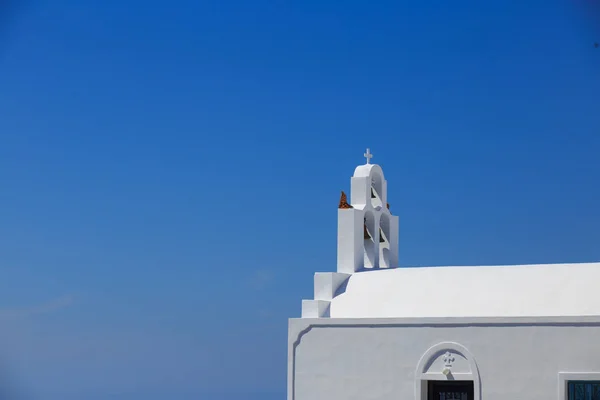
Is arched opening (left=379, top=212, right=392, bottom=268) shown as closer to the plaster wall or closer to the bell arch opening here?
the bell arch opening

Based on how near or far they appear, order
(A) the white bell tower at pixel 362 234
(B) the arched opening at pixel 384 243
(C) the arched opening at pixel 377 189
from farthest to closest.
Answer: (B) the arched opening at pixel 384 243 < (C) the arched opening at pixel 377 189 < (A) the white bell tower at pixel 362 234

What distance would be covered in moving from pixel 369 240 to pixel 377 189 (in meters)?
1.69

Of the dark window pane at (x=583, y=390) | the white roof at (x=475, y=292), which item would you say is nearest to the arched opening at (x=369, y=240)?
the white roof at (x=475, y=292)

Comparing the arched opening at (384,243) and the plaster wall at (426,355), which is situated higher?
the arched opening at (384,243)

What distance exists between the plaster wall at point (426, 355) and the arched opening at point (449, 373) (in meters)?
0.03

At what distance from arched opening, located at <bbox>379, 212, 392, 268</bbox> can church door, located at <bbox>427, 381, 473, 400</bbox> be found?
5.78m

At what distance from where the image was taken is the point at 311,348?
2764 cm

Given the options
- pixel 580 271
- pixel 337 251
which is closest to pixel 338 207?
pixel 337 251

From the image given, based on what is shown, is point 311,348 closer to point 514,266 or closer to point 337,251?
point 337,251

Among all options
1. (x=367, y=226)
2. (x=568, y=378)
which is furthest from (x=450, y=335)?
(x=367, y=226)

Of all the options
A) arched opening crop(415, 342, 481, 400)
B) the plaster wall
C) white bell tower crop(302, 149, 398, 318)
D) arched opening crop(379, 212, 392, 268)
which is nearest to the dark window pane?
the plaster wall

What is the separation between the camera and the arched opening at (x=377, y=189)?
31297mm

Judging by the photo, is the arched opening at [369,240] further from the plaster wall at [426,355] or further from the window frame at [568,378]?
the window frame at [568,378]

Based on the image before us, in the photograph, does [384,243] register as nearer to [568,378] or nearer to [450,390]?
[450,390]
